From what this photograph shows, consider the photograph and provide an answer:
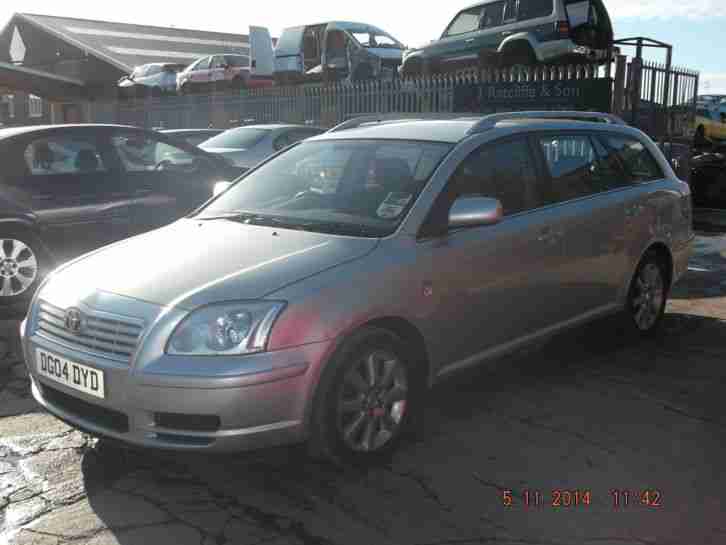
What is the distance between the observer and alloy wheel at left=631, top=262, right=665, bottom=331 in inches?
225

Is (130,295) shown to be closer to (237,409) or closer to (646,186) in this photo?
(237,409)

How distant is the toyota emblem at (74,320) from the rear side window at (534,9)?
11.7 metres

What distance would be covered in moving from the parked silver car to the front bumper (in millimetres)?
8294

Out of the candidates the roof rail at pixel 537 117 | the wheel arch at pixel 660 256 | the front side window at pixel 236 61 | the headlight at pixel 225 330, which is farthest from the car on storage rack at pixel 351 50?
the headlight at pixel 225 330

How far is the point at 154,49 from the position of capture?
1682 inches

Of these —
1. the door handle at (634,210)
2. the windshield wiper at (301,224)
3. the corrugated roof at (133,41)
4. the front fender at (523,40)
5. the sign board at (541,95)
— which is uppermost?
the corrugated roof at (133,41)

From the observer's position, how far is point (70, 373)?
11.1 feet

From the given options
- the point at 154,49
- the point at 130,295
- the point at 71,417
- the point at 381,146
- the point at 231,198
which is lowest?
the point at 71,417

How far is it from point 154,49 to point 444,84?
32.1 m

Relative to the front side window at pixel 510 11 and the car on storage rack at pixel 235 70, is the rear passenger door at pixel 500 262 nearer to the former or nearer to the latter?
the front side window at pixel 510 11

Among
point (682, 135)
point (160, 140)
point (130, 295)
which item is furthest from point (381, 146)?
point (682, 135)

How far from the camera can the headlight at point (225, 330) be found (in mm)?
3145

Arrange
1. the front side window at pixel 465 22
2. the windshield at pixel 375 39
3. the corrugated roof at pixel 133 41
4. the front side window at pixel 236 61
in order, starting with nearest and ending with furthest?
the front side window at pixel 465 22 → the windshield at pixel 375 39 → the front side window at pixel 236 61 → the corrugated roof at pixel 133 41

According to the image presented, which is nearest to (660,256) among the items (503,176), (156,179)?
(503,176)
